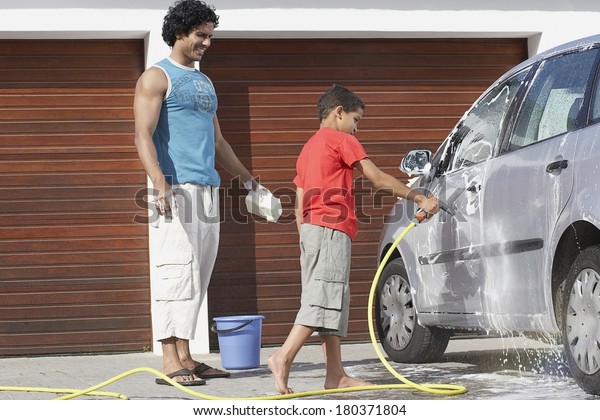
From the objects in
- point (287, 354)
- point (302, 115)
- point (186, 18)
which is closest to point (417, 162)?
point (186, 18)

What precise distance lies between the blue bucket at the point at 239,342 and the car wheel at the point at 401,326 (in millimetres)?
1047

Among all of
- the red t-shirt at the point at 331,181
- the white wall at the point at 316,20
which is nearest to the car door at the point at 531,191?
the red t-shirt at the point at 331,181

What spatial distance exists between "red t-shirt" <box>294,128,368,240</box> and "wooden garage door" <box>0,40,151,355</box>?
402 centimetres

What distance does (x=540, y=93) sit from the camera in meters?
7.04

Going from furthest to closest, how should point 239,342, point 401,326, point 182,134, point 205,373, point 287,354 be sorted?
point 401,326 < point 239,342 < point 205,373 < point 182,134 < point 287,354

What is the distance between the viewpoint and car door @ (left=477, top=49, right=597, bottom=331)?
6371mm

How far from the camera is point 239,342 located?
827cm

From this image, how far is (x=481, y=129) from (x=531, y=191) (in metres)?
1.18

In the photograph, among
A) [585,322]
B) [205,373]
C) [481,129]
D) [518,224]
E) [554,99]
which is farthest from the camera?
[205,373]

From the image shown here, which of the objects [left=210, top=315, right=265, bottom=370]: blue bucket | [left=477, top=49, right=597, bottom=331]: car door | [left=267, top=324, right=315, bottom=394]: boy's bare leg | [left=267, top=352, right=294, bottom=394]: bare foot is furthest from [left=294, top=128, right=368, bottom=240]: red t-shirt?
[left=210, top=315, right=265, bottom=370]: blue bucket

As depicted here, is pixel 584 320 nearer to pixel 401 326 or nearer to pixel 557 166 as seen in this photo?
pixel 557 166

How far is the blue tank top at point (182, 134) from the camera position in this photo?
24.6ft

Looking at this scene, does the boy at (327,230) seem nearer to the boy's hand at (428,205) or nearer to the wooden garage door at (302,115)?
the boy's hand at (428,205)
